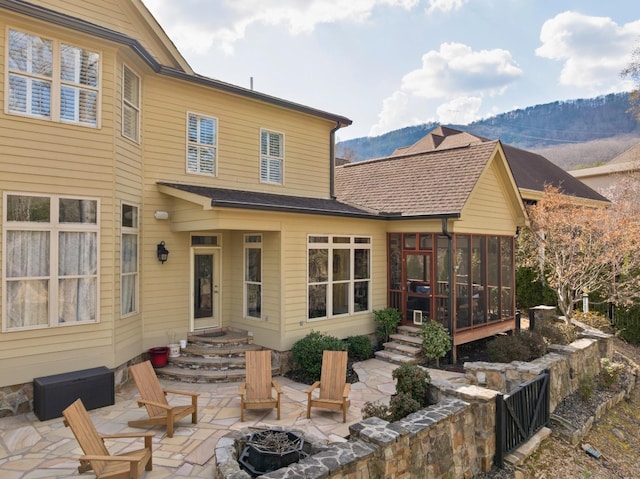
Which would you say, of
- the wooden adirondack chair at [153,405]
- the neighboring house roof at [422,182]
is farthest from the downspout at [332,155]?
the wooden adirondack chair at [153,405]

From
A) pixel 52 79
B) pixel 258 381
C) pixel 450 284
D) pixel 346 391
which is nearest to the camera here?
pixel 346 391

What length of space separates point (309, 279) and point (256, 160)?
361 centimetres

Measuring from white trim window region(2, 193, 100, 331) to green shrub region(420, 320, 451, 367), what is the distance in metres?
7.02

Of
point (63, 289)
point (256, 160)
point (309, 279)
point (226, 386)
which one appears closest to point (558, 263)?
point (309, 279)

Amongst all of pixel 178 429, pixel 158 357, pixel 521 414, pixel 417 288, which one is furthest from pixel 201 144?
pixel 521 414

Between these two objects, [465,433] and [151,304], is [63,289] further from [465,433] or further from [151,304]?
[465,433]

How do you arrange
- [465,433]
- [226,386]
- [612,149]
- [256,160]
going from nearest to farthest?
1. [465,433]
2. [226,386]
3. [256,160]
4. [612,149]

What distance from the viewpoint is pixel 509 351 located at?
897 cm

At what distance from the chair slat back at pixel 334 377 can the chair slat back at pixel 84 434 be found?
132 inches

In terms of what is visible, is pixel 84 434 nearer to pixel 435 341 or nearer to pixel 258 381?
pixel 258 381

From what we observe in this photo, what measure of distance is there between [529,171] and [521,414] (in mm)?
18664

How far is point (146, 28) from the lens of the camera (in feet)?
30.7

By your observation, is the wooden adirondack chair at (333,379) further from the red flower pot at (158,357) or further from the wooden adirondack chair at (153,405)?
the red flower pot at (158,357)

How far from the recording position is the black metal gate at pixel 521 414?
20.3 ft
